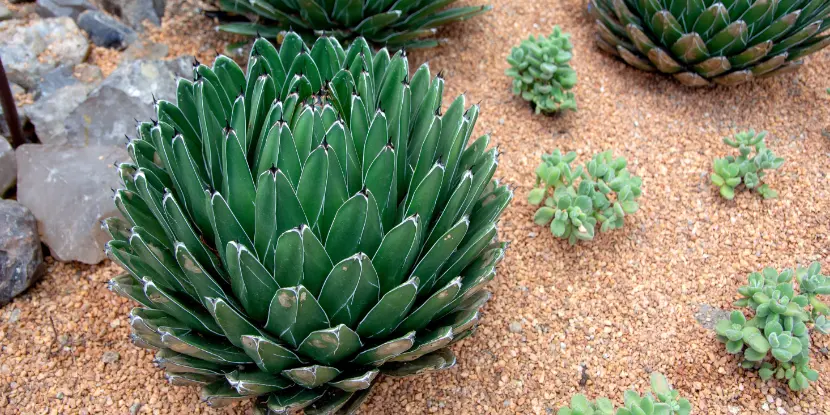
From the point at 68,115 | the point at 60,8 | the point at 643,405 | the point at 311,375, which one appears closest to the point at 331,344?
the point at 311,375

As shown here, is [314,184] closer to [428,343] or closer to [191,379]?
[428,343]

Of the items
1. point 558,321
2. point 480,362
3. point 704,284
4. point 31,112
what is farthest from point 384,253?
point 31,112

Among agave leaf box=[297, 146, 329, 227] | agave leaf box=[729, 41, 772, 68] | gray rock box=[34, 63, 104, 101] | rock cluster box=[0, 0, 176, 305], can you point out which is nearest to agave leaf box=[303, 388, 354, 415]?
agave leaf box=[297, 146, 329, 227]

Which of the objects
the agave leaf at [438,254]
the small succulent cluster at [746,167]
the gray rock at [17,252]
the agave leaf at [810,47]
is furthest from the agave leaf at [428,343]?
the agave leaf at [810,47]

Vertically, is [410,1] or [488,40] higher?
[410,1]

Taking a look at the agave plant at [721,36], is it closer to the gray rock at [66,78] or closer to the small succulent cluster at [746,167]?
the small succulent cluster at [746,167]

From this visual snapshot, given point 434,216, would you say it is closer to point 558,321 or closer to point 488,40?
point 558,321
